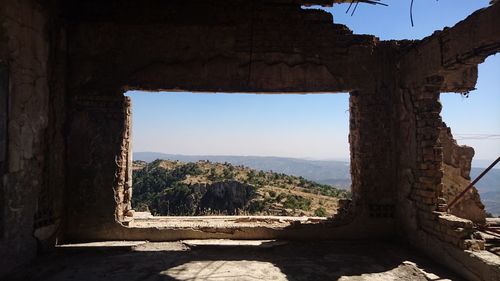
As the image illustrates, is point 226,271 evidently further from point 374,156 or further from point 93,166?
point 374,156

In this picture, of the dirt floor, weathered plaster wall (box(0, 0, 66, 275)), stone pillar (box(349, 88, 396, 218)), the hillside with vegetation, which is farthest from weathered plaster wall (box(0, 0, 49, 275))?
the hillside with vegetation

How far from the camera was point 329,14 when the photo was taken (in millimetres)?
5902

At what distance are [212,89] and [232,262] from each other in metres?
2.80

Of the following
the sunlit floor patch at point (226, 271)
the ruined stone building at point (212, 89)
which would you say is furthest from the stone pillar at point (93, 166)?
the sunlit floor patch at point (226, 271)

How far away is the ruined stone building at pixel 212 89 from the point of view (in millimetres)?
5074

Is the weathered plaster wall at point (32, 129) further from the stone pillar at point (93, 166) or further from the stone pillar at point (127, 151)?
the stone pillar at point (127, 151)

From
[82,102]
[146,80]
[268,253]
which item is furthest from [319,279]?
[82,102]

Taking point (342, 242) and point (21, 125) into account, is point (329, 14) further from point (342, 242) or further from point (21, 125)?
point (21, 125)

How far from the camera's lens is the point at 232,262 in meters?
4.66

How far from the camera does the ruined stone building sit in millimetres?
5074

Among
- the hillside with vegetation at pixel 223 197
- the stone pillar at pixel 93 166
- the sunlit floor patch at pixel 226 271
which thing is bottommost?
the hillside with vegetation at pixel 223 197

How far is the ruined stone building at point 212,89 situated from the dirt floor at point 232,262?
0.31m

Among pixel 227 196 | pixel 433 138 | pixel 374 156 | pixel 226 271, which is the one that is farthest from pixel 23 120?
pixel 227 196

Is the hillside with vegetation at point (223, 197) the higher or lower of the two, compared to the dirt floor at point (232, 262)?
lower
